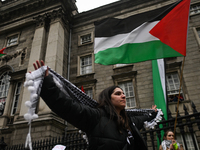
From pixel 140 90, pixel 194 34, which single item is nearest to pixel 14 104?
pixel 140 90

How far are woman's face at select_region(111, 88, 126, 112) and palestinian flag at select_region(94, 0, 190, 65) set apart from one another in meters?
2.59

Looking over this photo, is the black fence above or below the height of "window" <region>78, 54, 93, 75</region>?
below

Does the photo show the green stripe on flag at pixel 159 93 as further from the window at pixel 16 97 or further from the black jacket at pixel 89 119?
the window at pixel 16 97

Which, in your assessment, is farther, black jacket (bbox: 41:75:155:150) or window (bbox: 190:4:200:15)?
window (bbox: 190:4:200:15)

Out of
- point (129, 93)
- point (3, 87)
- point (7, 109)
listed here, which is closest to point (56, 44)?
point (3, 87)

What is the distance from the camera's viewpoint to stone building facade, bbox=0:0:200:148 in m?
11.4

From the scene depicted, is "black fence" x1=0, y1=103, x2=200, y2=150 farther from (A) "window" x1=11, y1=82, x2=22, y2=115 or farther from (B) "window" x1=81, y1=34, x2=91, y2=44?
(B) "window" x1=81, y1=34, x2=91, y2=44

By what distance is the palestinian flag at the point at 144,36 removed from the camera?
15.1 ft

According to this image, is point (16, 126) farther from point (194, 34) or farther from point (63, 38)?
point (194, 34)

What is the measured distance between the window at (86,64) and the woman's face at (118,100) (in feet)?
41.0

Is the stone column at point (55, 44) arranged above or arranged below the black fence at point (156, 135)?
above

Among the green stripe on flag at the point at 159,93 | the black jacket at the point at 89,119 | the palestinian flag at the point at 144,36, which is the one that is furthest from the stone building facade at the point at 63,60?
the black jacket at the point at 89,119

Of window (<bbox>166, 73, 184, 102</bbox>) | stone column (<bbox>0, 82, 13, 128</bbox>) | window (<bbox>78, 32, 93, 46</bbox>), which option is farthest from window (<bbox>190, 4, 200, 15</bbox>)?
stone column (<bbox>0, 82, 13, 128</bbox>)

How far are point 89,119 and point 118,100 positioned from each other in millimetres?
658
